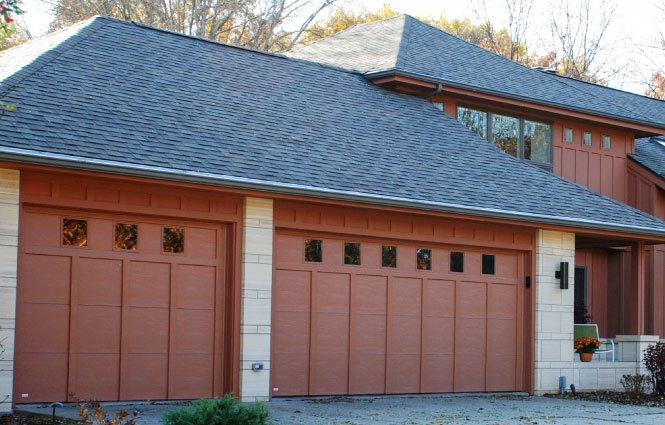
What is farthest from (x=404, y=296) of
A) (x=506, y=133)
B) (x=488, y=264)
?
(x=506, y=133)

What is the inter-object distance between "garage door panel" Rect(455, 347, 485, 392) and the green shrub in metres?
8.38

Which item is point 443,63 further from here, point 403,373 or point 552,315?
point 403,373

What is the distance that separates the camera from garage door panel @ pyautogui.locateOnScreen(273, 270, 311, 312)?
1473 centimetres

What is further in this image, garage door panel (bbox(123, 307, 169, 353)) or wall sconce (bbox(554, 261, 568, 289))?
wall sconce (bbox(554, 261, 568, 289))

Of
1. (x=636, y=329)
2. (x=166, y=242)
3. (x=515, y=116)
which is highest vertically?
(x=515, y=116)

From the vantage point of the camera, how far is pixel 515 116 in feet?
72.7

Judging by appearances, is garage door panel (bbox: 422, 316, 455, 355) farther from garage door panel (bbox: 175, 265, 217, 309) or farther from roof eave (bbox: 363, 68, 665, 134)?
roof eave (bbox: 363, 68, 665, 134)

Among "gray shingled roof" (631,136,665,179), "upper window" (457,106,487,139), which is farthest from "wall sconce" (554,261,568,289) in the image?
"gray shingled roof" (631,136,665,179)

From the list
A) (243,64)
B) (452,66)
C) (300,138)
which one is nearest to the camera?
(300,138)

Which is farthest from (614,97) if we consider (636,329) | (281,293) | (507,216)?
(281,293)

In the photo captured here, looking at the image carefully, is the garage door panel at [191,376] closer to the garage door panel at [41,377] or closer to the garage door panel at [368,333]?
the garage door panel at [41,377]

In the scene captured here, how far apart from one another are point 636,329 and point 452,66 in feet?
21.4

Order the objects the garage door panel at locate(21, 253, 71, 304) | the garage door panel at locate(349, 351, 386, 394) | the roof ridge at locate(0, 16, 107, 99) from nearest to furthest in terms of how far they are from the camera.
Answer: the garage door panel at locate(21, 253, 71, 304)
the roof ridge at locate(0, 16, 107, 99)
the garage door panel at locate(349, 351, 386, 394)

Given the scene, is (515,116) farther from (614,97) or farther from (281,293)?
(281,293)
